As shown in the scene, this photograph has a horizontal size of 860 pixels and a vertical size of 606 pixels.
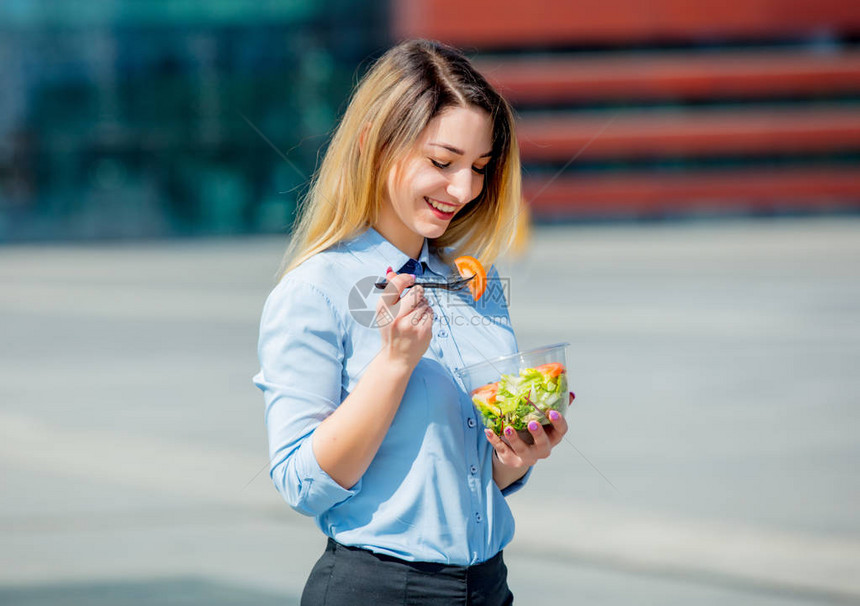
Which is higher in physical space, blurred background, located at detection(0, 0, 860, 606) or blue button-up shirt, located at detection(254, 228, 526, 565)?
blue button-up shirt, located at detection(254, 228, 526, 565)

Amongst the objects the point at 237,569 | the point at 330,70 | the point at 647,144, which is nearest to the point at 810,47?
the point at 647,144

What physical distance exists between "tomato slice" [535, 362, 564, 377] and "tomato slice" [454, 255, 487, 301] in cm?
20

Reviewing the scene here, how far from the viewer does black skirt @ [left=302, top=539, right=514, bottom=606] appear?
1980mm

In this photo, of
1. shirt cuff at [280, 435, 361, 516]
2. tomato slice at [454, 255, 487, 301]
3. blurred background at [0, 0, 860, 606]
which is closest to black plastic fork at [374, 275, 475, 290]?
tomato slice at [454, 255, 487, 301]

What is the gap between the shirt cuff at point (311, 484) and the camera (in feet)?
6.11

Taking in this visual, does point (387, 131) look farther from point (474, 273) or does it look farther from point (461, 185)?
point (474, 273)

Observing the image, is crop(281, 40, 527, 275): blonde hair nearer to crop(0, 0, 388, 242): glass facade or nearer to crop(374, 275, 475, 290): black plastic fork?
crop(374, 275, 475, 290): black plastic fork

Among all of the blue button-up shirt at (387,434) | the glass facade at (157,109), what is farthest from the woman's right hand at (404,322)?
the glass facade at (157,109)

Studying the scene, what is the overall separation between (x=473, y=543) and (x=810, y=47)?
43163 mm

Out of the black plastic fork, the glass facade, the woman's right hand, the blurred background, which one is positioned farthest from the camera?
the glass facade

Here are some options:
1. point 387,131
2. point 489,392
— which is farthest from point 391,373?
point 387,131

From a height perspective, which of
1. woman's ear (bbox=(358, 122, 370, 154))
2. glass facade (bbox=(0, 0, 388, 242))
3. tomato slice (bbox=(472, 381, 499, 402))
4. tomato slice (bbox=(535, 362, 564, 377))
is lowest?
glass facade (bbox=(0, 0, 388, 242))

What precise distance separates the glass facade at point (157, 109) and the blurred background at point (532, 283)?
0.27 feet

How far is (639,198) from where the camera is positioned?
40812 millimetres
